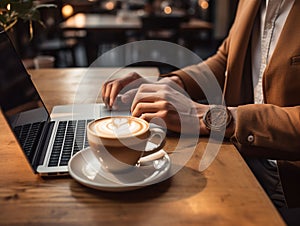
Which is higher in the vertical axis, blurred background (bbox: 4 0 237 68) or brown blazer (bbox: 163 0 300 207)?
brown blazer (bbox: 163 0 300 207)

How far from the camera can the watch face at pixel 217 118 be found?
916mm

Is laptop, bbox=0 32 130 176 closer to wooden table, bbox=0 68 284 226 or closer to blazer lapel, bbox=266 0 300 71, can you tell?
wooden table, bbox=0 68 284 226

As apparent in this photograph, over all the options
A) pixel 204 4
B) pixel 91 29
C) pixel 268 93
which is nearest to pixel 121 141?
pixel 268 93

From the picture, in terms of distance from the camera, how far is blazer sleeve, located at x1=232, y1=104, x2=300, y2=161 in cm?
88

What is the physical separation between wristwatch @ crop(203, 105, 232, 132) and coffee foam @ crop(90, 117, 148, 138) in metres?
0.24

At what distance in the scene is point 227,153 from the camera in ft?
2.76

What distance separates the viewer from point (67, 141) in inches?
34.7

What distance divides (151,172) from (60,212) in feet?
0.62

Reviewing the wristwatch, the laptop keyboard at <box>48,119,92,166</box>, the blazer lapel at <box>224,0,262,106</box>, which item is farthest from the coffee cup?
the blazer lapel at <box>224,0,262,106</box>

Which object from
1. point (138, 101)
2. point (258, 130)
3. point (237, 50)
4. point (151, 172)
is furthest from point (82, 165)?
point (237, 50)

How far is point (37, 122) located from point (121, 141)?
35cm

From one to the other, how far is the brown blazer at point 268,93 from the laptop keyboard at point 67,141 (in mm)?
362

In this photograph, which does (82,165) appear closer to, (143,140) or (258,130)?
(143,140)

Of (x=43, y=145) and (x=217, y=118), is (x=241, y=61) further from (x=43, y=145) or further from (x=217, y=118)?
(x=43, y=145)
